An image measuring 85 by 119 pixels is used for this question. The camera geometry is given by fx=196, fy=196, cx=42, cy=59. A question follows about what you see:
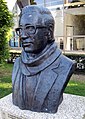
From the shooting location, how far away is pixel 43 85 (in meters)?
2.15

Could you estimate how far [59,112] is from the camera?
89.4 inches

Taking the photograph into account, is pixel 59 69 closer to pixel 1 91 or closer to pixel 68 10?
pixel 1 91

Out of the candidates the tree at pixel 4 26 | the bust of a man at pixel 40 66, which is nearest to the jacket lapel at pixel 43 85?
the bust of a man at pixel 40 66

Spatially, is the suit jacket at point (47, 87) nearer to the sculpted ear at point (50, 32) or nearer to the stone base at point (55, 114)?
the stone base at point (55, 114)

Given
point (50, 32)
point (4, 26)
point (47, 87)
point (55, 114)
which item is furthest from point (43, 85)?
point (4, 26)

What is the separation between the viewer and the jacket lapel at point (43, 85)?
2.14 meters

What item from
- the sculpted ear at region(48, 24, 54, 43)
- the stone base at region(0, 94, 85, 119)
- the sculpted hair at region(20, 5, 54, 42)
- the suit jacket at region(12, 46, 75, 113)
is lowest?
the stone base at region(0, 94, 85, 119)

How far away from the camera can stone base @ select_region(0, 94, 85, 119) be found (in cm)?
218

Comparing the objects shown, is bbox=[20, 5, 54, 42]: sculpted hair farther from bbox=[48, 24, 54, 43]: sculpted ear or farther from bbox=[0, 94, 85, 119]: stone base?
bbox=[0, 94, 85, 119]: stone base

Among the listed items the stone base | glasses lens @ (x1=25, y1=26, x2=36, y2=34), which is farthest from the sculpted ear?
the stone base

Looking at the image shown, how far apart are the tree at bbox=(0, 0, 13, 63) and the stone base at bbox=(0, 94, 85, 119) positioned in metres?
3.65

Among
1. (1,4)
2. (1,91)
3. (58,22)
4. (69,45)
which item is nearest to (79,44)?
(69,45)

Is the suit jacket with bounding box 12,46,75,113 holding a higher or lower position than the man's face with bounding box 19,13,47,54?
lower

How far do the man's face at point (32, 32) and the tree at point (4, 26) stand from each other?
4.03 metres
